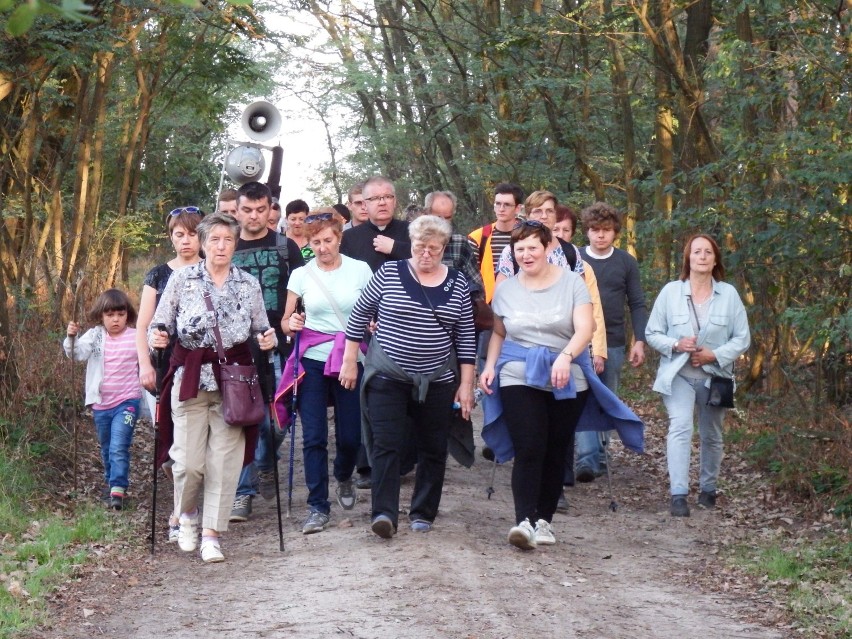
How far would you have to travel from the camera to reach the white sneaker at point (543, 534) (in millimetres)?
7517

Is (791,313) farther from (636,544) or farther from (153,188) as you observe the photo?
(153,188)

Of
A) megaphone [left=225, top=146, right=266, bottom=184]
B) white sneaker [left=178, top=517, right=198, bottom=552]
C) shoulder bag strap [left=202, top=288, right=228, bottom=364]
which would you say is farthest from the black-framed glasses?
megaphone [left=225, top=146, right=266, bottom=184]

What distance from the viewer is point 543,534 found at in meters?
7.55

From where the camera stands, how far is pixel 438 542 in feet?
23.8

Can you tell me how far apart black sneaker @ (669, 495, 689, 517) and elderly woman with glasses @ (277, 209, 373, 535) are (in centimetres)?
253

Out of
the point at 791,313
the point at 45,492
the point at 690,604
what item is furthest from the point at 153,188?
the point at 690,604

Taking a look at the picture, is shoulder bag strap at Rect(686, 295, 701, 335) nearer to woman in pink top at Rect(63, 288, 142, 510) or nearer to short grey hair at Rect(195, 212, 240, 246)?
short grey hair at Rect(195, 212, 240, 246)

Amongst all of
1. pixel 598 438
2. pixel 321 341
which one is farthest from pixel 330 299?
pixel 598 438

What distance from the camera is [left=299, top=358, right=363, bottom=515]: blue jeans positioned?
7930mm

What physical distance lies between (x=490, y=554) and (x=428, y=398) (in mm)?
1039

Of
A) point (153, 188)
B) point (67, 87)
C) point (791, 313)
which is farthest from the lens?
point (153, 188)

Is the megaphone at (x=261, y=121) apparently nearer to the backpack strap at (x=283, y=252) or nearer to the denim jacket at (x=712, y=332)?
the backpack strap at (x=283, y=252)

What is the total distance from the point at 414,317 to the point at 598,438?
3.46m

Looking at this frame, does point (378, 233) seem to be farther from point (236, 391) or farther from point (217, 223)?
point (236, 391)
